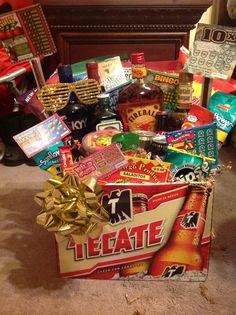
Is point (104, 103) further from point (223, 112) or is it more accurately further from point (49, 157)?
point (223, 112)

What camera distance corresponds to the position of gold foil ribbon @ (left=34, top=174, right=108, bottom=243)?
0.75 meters

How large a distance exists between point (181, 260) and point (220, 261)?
0.16m

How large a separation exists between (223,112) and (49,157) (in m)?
0.53

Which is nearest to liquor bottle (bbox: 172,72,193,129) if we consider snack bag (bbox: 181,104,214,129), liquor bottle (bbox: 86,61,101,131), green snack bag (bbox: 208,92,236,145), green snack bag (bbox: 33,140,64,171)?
snack bag (bbox: 181,104,214,129)

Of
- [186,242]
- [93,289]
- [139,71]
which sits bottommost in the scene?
[93,289]

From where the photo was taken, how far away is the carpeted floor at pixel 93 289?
0.82 metres

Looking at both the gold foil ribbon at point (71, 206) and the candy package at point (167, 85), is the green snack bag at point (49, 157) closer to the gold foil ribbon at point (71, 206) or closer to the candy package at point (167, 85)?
the gold foil ribbon at point (71, 206)

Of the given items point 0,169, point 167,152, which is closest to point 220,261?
point 167,152

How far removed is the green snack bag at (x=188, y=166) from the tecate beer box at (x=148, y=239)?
5 cm

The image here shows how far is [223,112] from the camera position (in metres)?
1.09

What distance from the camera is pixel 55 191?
29.9 inches

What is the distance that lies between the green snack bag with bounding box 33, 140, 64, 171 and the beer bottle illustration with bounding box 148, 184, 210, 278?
1.12 ft

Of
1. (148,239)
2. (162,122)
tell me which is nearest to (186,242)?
(148,239)

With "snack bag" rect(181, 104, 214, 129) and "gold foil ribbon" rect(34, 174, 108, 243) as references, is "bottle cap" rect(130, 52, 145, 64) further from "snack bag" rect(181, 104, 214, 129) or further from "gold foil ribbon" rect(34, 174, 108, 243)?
"gold foil ribbon" rect(34, 174, 108, 243)
